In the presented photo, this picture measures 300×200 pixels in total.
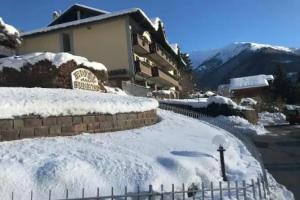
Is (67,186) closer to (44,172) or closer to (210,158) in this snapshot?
(44,172)

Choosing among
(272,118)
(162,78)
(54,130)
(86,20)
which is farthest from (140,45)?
(54,130)

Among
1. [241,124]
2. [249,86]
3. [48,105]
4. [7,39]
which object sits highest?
[7,39]

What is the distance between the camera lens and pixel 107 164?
7.74m

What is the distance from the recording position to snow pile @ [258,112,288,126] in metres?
39.3

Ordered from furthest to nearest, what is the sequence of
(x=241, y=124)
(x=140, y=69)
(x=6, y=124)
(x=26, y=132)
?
(x=140, y=69), (x=241, y=124), (x=26, y=132), (x=6, y=124)

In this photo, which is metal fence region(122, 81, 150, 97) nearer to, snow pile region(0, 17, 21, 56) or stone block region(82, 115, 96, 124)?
snow pile region(0, 17, 21, 56)

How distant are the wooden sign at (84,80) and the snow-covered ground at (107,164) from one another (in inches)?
256

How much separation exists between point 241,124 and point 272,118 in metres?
15.3

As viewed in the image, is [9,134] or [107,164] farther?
[9,134]

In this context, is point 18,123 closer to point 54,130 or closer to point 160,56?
point 54,130

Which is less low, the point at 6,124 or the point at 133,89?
the point at 133,89

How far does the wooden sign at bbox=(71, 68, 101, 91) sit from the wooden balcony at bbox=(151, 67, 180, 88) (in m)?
21.8

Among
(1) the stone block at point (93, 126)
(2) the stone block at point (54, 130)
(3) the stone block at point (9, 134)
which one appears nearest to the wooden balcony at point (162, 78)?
(1) the stone block at point (93, 126)

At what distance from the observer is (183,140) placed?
11.4 meters
